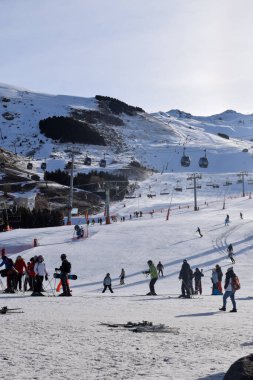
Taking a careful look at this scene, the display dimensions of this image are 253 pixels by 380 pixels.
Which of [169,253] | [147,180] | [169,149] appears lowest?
[169,253]

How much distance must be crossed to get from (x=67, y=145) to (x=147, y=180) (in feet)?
124

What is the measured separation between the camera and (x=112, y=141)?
509 ft

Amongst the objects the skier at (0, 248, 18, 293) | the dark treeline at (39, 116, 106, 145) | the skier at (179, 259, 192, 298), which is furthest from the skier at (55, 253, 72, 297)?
the dark treeline at (39, 116, 106, 145)

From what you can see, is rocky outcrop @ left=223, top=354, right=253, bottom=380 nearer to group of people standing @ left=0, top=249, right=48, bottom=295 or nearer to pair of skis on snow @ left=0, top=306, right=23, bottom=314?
pair of skis on snow @ left=0, top=306, right=23, bottom=314

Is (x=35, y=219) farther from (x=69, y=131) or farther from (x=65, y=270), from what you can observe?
(x=69, y=131)

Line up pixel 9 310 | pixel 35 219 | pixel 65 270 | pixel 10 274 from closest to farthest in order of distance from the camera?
1. pixel 9 310
2. pixel 65 270
3. pixel 10 274
4. pixel 35 219

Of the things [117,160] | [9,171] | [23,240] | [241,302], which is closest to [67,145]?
[117,160]

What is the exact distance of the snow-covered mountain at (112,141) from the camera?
138 m

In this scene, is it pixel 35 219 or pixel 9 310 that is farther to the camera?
pixel 35 219

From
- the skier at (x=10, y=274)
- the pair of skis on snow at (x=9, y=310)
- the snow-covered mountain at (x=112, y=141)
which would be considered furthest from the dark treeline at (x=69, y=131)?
the pair of skis on snow at (x=9, y=310)

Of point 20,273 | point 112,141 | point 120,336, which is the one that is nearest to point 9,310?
point 120,336

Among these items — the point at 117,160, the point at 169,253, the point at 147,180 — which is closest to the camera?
the point at 169,253

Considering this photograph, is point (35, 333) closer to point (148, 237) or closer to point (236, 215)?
point (148, 237)

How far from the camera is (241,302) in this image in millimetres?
17562
